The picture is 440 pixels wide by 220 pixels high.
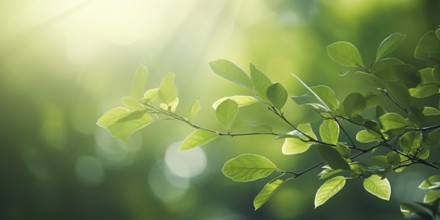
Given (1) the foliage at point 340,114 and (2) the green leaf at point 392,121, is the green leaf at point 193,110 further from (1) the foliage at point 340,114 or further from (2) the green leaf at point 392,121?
(2) the green leaf at point 392,121

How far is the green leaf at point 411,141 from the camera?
0.70 m

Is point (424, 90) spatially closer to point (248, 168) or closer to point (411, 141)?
point (411, 141)

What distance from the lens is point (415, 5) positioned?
5789mm

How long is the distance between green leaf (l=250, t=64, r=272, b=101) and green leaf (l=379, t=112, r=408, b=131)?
19cm

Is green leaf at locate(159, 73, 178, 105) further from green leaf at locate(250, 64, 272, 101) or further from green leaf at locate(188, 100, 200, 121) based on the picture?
green leaf at locate(250, 64, 272, 101)

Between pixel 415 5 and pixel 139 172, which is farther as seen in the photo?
pixel 139 172

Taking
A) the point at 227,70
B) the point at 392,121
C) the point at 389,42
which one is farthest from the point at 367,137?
the point at 227,70

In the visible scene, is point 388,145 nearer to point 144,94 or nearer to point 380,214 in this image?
point 144,94

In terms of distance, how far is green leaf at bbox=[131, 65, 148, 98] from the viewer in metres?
0.71

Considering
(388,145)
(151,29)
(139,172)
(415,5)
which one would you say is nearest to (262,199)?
(388,145)

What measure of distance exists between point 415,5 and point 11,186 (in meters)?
5.71

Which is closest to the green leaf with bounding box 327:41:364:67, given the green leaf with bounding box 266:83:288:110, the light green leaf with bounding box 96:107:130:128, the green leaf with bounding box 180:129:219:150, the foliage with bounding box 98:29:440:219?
the foliage with bounding box 98:29:440:219

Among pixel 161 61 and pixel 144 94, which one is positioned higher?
pixel 161 61

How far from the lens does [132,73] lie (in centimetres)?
675
